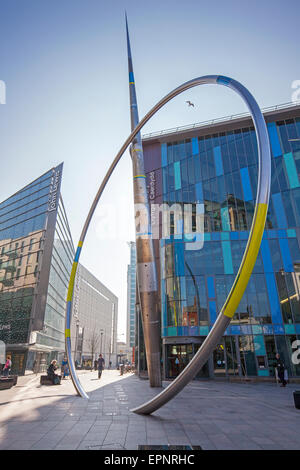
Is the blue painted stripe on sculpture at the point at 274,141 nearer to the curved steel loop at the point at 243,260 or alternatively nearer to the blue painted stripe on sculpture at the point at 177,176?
the blue painted stripe on sculpture at the point at 177,176

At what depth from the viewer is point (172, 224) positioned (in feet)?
105

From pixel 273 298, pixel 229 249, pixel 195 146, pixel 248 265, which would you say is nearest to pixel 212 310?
pixel 273 298

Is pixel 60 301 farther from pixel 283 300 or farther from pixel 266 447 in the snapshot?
pixel 266 447

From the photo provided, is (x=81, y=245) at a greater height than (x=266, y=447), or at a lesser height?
greater

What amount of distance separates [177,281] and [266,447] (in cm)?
2325

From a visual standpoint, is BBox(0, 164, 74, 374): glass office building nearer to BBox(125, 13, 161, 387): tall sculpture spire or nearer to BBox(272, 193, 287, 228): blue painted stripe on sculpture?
BBox(125, 13, 161, 387): tall sculpture spire

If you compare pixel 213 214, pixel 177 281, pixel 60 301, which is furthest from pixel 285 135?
pixel 60 301

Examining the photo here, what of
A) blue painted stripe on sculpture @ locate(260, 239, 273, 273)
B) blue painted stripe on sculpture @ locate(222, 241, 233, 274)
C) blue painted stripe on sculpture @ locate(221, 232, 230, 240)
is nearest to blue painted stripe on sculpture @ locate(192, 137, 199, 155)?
blue painted stripe on sculpture @ locate(221, 232, 230, 240)

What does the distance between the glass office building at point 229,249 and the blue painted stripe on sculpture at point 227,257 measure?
97mm

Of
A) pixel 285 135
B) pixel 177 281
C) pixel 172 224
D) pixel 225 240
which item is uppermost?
pixel 285 135

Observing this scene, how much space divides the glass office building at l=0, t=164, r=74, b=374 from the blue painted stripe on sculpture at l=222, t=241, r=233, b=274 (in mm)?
27299

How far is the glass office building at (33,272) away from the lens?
4125cm

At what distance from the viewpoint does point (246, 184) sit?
1189 inches

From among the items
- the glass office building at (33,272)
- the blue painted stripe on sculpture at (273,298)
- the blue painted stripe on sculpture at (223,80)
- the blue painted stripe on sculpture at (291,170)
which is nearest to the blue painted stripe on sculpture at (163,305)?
the blue painted stripe on sculpture at (273,298)
